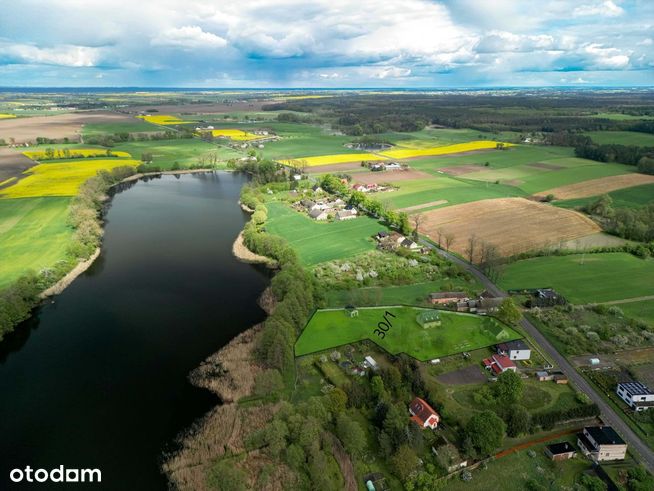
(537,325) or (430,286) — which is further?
(430,286)

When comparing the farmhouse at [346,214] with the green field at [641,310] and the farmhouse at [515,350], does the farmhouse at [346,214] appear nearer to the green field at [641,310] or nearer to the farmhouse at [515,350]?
the farmhouse at [515,350]

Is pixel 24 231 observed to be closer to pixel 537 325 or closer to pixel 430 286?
pixel 430 286

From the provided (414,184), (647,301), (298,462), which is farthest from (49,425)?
(414,184)

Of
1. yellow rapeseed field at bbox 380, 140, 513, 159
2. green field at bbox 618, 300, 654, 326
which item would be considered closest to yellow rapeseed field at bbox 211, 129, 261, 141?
yellow rapeseed field at bbox 380, 140, 513, 159

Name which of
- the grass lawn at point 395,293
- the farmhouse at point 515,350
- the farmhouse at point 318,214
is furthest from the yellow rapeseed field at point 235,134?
the farmhouse at point 515,350

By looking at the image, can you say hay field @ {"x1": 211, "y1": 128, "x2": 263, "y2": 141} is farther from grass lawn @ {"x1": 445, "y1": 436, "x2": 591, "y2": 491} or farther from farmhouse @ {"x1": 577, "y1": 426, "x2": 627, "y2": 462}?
farmhouse @ {"x1": 577, "y1": 426, "x2": 627, "y2": 462}
